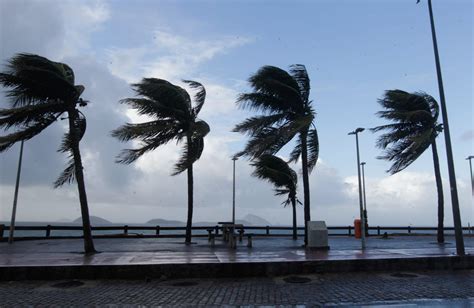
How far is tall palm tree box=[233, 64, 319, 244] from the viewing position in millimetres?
18016

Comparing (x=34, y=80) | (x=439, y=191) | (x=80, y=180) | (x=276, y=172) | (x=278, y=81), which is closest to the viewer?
(x=34, y=80)

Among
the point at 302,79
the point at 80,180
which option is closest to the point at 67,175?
the point at 80,180

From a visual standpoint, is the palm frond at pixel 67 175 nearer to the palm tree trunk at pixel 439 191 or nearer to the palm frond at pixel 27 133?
the palm frond at pixel 27 133

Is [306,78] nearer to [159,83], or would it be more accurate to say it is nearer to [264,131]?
[264,131]

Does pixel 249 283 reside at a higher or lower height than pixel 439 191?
lower

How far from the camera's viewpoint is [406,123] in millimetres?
22891

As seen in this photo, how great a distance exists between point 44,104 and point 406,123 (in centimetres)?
1826

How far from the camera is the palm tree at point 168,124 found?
20375 mm

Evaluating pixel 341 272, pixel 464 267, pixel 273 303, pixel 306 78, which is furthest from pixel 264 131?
pixel 273 303

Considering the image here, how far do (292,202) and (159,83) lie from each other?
12274 millimetres

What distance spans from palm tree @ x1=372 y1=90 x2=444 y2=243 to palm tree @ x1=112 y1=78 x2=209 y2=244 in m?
10.3

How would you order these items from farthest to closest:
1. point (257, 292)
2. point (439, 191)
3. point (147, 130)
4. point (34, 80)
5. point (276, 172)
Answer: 1. point (276, 172)
2. point (439, 191)
3. point (147, 130)
4. point (34, 80)
5. point (257, 292)

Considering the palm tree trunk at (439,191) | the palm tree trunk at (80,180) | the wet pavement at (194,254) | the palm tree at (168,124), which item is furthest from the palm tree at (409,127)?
the palm tree trunk at (80,180)

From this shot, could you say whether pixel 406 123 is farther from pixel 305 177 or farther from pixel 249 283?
pixel 249 283
